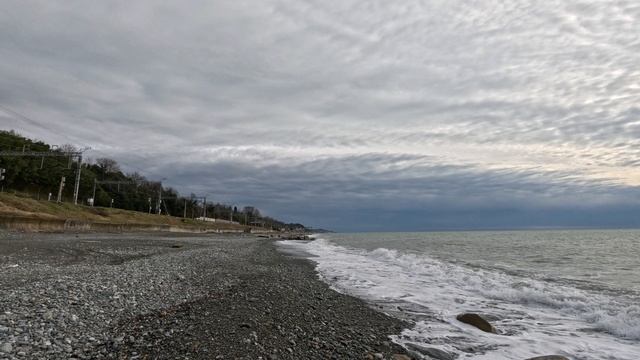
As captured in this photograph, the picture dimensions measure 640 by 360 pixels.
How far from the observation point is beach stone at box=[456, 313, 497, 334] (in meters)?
11.1

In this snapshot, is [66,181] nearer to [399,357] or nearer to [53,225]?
[53,225]

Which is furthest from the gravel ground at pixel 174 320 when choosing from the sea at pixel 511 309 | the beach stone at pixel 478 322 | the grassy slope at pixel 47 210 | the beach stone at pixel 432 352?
the grassy slope at pixel 47 210

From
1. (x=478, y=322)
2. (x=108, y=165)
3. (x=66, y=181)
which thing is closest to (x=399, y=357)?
(x=478, y=322)

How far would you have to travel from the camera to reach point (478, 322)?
11375 millimetres

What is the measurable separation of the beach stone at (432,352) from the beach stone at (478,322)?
2.65 m

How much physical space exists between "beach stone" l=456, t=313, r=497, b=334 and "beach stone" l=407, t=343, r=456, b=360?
2654 mm

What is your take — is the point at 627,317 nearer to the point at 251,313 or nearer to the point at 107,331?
the point at 251,313

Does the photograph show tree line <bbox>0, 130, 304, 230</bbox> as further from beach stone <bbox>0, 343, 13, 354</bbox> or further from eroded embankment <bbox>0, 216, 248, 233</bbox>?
beach stone <bbox>0, 343, 13, 354</bbox>

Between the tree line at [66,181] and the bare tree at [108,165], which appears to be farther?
the bare tree at [108,165]

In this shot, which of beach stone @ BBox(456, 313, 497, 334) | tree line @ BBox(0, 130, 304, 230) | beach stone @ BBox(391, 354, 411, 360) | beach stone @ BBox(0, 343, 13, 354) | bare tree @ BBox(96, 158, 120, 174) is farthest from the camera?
bare tree @ BBox(96, 158, 120, 174)

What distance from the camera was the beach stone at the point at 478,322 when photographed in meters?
11.1

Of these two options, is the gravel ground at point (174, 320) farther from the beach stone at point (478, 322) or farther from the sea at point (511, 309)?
the beach stone at point (478, 322)

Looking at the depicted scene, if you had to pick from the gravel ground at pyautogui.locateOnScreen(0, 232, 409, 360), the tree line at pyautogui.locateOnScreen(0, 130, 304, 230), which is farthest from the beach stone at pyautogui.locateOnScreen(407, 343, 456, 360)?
the tree line at pyautogui.locateOnScreen(0, 130, 304, 230)

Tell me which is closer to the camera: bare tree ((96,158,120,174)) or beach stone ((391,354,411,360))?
beach stone ((391,354,411,360))
